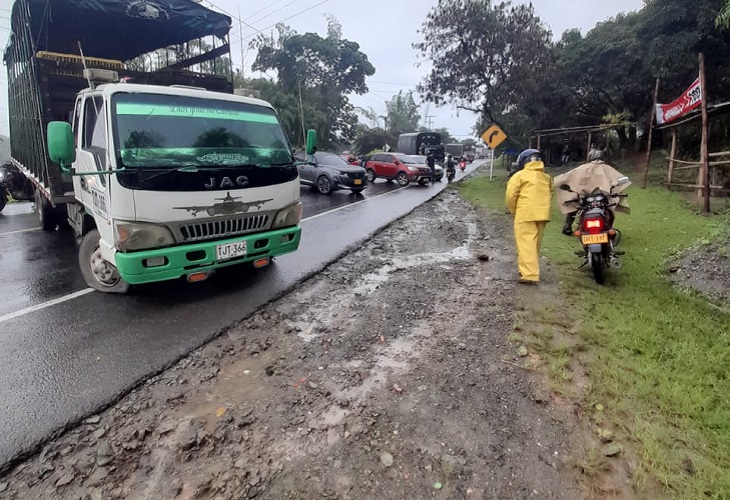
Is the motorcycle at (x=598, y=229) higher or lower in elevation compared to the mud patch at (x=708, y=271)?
higher

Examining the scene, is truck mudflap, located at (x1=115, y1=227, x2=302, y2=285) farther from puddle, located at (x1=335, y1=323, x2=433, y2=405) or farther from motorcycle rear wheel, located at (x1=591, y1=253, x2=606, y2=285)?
motorcycle rear wheel, located at (x1=591, y1=253, x2=606, y2=285)

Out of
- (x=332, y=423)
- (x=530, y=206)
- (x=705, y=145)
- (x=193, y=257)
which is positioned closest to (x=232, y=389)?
(x=332, y=423)

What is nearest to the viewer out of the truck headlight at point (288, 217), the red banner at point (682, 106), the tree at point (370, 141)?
the truck headlight at point (288, 217)

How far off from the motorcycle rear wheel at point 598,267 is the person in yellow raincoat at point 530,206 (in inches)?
24.9

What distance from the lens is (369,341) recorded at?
366 cm

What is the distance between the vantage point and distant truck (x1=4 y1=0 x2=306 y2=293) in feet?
12.7

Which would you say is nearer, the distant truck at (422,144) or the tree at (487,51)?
the tree at (487,51)

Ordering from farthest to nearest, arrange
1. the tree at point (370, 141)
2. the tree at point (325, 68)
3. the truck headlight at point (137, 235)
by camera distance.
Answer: the tree at point (370, 141)
the tree at point (325, 68)
the truck headlight at point (137, 235)

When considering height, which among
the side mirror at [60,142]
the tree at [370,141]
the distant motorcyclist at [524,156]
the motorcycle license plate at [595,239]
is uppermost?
the tree at [370,141]

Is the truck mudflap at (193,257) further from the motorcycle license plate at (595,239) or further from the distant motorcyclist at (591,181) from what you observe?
the distant motorcyclist at (591,181)

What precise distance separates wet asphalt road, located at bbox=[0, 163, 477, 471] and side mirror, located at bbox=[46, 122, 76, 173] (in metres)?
1.52

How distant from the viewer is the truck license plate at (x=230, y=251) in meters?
4.23

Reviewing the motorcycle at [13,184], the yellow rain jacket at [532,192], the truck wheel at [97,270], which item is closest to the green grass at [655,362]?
the yellow rain jacket at [532,192]

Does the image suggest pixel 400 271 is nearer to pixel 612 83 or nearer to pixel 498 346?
pixel 498 346
